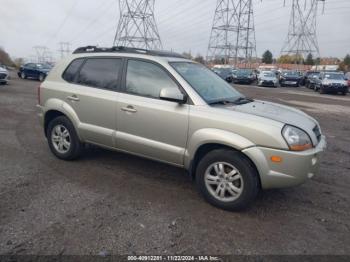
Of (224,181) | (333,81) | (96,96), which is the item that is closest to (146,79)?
(96,96)

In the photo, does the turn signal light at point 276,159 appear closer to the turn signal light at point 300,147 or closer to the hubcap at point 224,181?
the turn signal light at point 300,147

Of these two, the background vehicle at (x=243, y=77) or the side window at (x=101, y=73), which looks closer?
the side window at (x=101, y=73)

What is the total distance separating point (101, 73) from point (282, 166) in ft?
9.78

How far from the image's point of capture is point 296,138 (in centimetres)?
370

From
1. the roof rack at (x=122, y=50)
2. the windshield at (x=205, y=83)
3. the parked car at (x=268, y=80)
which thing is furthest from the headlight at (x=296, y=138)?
the parked car at (x=268, y=80)

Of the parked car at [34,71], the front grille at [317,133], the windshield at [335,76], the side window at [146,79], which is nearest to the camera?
the front grille at [317,133]

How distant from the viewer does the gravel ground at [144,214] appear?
127 inches

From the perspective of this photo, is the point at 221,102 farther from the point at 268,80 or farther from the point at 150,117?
the point at 268,80

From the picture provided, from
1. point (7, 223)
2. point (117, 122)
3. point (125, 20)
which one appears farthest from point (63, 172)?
point (125, 20)

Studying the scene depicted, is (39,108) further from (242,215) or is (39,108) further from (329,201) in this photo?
(329,201)

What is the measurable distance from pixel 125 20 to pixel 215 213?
118 feet

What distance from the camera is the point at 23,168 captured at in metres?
5.16

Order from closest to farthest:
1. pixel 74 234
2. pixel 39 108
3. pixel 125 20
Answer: pixel 74 234 < pixel 39 108 < pixel 125 20

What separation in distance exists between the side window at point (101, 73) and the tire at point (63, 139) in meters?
0.73
